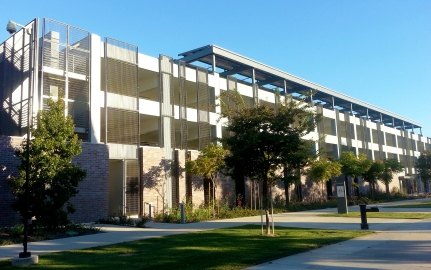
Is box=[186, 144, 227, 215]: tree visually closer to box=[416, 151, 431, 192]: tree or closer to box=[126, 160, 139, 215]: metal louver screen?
box=[126, 160, 139, 215]: metal louver screen

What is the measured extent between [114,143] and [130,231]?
8445 mm

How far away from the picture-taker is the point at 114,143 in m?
24.2

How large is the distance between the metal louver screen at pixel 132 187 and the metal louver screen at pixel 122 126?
1418 millimetres

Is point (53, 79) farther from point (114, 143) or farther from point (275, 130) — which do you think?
point (275, 130)

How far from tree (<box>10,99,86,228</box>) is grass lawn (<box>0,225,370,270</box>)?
4.89 meters

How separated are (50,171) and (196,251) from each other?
807cm

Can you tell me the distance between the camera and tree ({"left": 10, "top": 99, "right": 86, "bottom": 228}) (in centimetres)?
1606

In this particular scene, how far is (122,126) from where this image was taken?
25.0 m

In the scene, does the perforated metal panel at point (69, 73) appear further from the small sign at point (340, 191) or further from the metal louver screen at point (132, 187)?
the small sign at point (340, 191)

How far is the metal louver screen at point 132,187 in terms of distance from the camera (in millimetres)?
24234

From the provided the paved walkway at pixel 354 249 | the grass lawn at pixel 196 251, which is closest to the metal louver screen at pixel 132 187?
the paved walkway at pixel 354 249

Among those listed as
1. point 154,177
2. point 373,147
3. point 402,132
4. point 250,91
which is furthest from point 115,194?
point 402,132

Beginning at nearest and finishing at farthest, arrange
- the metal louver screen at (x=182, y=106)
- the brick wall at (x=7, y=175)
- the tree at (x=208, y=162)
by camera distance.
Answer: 1. the brick wall at (x=7, y=175)
2. the tree at (x=208, y=162)
3. the metal louver screen at (x=182, y=106)

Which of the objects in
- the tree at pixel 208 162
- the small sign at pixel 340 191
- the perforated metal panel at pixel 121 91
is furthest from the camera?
the small sign at pixel 340 191
